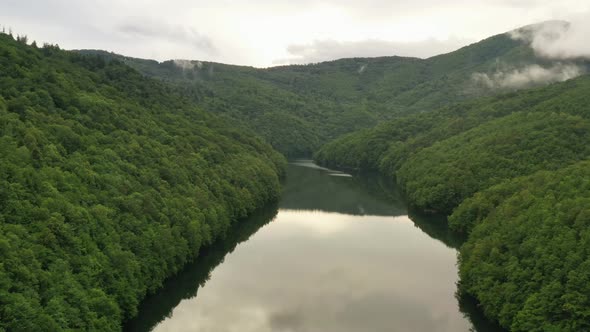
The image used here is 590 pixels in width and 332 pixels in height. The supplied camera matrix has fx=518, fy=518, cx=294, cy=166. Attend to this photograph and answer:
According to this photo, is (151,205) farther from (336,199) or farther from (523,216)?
(336,199)

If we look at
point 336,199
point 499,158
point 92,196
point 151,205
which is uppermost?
point 499,158

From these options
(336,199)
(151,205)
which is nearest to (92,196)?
(151,205)

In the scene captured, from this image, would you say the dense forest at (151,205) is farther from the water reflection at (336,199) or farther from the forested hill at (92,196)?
the water reflection at (336,199)

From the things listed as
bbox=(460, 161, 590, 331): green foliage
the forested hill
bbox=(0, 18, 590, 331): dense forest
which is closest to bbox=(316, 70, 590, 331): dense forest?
bbox=(460, 161, 590, 331): green foliage

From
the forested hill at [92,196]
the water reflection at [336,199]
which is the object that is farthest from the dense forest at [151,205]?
the water reflection at [336,199]

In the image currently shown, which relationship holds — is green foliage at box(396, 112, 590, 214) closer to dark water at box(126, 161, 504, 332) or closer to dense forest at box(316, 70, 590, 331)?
dense forest at box(316, 70, 590, 331)

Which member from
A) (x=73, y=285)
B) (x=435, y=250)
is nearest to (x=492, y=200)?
(x=435, y=250)
